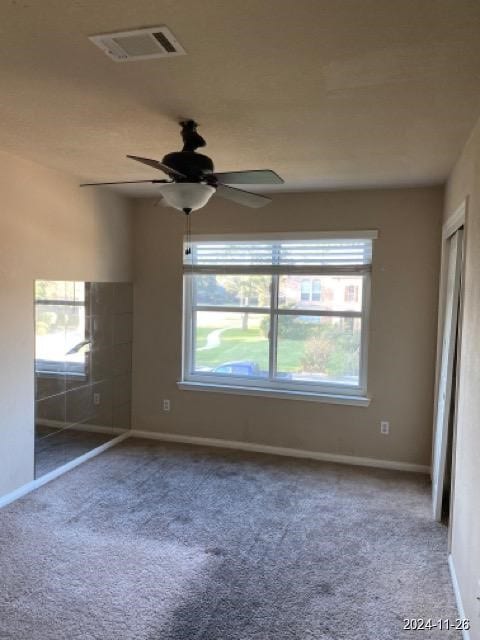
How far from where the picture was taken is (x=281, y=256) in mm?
4469

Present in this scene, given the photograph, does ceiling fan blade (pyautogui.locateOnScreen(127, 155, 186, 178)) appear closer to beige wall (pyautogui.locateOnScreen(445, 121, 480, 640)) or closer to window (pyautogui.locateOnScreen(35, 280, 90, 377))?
beige wall (pyautogui.locateOnScreen(445, 121, 480, 640))

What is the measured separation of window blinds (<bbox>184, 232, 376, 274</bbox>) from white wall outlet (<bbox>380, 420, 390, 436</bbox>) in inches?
54.5

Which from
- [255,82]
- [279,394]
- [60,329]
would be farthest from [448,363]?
[60,329]

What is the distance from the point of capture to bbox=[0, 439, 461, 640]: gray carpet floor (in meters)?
2.21

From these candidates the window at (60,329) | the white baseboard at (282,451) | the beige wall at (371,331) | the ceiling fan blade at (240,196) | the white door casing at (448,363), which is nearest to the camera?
the ceiling fan blade at (240,196)

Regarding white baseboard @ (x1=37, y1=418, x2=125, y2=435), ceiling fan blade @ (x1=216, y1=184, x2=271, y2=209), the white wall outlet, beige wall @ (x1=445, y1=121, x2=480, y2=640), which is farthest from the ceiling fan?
the white wall outlet

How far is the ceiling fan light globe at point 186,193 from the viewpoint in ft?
7.27

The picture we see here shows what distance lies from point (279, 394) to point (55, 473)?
207 cm

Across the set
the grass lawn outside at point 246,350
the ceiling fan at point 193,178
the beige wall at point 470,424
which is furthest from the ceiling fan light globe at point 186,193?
the grass lawn outside at point 246,350

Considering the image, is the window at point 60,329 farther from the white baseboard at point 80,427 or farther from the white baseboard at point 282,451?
the white baseboard at point 282,451

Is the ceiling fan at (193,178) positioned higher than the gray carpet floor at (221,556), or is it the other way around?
the ceiling fan at (193,178)

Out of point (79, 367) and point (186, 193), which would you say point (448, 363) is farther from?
point (79, 367)

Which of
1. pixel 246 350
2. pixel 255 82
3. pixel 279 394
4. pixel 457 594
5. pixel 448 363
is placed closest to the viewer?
pixel 255 82

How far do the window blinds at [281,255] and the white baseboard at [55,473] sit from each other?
187 centimetres
